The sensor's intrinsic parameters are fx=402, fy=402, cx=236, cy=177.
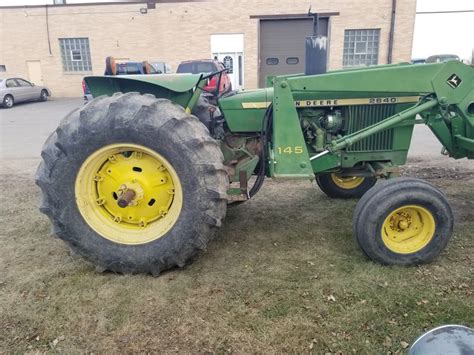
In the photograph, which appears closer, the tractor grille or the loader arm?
the loader arm

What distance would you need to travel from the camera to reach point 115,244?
307cm

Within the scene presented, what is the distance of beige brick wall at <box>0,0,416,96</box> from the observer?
65.9 feet

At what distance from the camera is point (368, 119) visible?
142 inches

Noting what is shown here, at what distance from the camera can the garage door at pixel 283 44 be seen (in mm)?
20797

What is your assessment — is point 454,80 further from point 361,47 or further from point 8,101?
point 8,101

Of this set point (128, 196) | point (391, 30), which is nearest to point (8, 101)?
point (128, 196)

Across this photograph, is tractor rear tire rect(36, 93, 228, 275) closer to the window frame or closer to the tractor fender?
the tractor fender

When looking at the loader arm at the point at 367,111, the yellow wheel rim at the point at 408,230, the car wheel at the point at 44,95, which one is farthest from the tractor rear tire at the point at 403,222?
the car wheel at the point at 44,95

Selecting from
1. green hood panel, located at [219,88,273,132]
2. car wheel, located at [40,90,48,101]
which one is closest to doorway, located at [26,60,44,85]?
car wheel, located at [40,90,48,101]

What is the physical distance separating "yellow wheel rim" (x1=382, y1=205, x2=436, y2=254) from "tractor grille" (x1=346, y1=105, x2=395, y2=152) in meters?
0.80

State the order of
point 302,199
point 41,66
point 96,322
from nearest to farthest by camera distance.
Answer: point 96,322, point 302,199, point 41,66

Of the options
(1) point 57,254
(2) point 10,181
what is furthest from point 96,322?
(2) point 10,181

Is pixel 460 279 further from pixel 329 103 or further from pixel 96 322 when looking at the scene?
pixel 96 322

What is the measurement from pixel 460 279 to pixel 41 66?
81.5ft
